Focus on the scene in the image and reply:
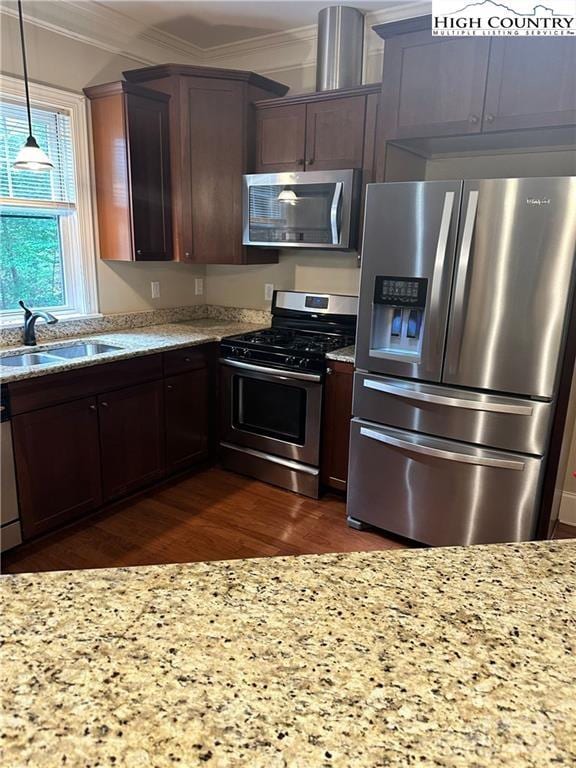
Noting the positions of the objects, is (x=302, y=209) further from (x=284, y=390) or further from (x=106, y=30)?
(x=106, y=30)

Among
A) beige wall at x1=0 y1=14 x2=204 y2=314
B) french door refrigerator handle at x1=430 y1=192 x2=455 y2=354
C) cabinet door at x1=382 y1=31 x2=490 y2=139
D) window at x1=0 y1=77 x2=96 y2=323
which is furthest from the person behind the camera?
Result: window at x1=0 y1=77 x2=96 y2=323

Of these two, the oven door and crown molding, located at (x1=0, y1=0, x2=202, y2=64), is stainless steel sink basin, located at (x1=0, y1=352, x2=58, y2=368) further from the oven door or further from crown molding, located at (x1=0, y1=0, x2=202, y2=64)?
crown molding, located at (x1=0, y1=0, x2=202, y2=64)

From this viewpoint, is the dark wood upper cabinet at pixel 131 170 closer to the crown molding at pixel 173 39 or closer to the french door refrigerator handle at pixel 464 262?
the crown molding at pixel 173 39

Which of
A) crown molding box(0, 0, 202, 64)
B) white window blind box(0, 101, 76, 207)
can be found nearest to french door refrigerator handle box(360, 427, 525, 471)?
white window blind box(0, 101, 76, 207)

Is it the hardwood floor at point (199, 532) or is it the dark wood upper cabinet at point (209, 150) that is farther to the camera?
the dark wood upper cabinet at point (209, 150)

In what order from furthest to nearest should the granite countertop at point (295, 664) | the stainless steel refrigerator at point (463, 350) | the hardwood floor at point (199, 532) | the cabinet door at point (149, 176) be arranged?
1. the cabinet door at point (149, 176)
2. the hardwood floor at point (199, 532)
3. the stainless steel refrigerator at point (463, 350)
4. the granite countertop at point (295, 664)

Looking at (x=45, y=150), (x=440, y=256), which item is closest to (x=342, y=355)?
(x=440, y=256)

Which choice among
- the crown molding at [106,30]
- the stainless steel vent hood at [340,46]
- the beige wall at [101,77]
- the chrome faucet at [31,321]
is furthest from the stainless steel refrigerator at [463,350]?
the crown molding at [106,30]

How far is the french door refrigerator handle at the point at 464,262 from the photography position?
2.26 m

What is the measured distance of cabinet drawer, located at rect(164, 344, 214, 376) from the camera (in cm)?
322

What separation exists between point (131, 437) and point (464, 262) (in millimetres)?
1991

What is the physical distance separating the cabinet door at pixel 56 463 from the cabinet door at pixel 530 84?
2393mm

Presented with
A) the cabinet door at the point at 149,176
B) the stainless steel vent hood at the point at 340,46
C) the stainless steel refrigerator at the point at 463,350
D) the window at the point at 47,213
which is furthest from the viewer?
the cabinet door at the point at 149,176

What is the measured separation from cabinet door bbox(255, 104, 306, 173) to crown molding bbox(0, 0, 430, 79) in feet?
1.64
